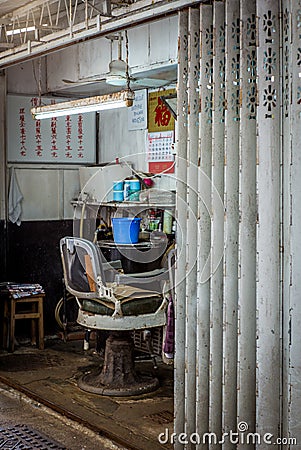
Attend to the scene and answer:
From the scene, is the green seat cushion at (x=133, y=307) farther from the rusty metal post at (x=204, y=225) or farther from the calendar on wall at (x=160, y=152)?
the rusty metal post at (x=204, y=225)

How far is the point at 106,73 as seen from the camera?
7727 millimetres

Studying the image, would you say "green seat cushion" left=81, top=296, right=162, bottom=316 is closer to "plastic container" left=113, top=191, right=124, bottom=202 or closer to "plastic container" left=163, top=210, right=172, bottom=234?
"plastic container" left=163, top=210, right=172, bottom=234

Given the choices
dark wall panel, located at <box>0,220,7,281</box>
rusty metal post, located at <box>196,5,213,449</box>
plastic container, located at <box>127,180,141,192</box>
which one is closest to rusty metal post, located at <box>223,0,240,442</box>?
rusty metal post, located at <box>196,5,213,449</box>

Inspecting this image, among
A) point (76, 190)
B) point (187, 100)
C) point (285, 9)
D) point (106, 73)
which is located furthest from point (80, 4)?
point (285, 9)

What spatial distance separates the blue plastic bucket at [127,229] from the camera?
7.82 m

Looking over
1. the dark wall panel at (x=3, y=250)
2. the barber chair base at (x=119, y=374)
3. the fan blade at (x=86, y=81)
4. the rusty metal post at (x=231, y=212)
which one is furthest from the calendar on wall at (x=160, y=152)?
the rusty metal post at (x=231, y=212)

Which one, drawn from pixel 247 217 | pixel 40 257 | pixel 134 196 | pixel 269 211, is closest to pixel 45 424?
pixel 247 217

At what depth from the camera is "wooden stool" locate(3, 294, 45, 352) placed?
26.5ft

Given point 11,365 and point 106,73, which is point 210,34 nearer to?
point 106,73

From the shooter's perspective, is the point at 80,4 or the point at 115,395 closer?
the point at 115,395

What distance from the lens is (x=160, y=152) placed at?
815 cm

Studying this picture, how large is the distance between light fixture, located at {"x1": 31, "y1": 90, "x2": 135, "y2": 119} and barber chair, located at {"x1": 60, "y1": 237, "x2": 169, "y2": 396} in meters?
1.31

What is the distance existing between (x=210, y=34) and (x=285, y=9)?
2.02 feet

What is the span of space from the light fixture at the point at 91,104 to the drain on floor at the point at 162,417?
2780mm
